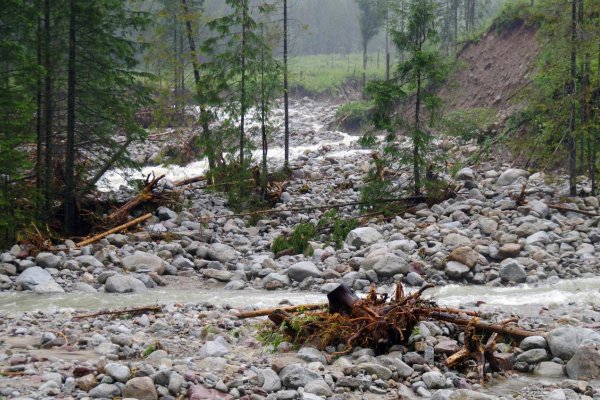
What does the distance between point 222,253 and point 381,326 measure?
7.25 m

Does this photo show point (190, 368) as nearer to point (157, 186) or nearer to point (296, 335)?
point (296, 335)

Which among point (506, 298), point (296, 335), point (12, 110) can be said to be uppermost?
point (12, 110)

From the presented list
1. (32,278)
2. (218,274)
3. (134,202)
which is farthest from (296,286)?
(134,202)

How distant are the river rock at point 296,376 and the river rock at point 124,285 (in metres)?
5.61

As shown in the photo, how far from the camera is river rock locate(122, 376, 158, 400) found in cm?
474

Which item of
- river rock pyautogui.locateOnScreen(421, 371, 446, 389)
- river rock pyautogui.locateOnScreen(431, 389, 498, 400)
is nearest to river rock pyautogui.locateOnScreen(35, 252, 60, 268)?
river rock pyautogui.locateOnScreen(421, 371, 446, 389)

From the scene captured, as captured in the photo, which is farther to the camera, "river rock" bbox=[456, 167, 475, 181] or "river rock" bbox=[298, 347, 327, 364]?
"river rock" bbox=[456, 167, 475, 181]

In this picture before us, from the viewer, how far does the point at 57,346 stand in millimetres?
6305

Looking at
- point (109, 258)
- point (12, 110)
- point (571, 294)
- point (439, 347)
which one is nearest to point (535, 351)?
point (439, 347)

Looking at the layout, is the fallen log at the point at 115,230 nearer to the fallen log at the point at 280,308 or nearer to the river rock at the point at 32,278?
the river rock at the point at 32,278

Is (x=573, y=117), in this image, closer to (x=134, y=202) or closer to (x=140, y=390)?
(x=134, y=202)

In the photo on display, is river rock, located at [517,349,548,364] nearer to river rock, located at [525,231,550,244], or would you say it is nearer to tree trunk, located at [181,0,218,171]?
river rock, located at [525,231,550,244]

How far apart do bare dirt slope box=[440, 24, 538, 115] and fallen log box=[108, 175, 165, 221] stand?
17825 mm

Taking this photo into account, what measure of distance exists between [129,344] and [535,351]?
4.25m
